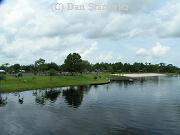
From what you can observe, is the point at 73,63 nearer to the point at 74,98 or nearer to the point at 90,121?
the point at 74,98

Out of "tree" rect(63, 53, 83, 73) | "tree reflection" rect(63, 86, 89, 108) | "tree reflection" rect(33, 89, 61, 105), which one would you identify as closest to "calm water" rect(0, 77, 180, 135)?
"tree reflection" rect(63, 86, 89, 108)

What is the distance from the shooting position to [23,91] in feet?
332

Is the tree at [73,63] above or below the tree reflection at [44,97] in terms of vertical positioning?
above

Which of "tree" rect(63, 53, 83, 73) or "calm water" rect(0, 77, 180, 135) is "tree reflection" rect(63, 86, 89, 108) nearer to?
"calm water" rect(0, 77, 180, 135)

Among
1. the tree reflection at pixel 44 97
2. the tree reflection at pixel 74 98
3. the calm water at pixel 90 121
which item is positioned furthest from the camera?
the tree reflection at pixel 44 97

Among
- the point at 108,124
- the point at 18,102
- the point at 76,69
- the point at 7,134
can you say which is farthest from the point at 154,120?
the point at 76,69

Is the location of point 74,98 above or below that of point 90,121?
above

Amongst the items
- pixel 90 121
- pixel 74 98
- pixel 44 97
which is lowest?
pixel 90 121

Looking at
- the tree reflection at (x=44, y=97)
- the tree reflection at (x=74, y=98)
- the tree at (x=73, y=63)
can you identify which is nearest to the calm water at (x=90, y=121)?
the tree reflection at (x=74, y=98)

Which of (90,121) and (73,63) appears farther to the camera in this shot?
(73,63)

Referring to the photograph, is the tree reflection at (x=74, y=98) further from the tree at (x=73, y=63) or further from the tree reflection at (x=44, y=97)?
the tree at (x=73, y=63)

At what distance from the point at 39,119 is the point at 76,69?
13735 centimetres

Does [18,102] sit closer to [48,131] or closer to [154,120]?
[48,131]

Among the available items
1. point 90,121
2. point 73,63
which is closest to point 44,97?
point 90,121
